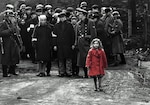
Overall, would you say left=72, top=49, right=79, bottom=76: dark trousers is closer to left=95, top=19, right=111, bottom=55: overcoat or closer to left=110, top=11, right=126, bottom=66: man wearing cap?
left=95, top=19, right=111, bottom=55: overcoat

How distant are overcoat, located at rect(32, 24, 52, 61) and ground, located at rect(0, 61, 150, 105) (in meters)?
0.65

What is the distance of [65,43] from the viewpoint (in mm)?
14445

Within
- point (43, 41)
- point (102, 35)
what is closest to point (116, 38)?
point (102, 35)

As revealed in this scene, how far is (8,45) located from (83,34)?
2.31 metres

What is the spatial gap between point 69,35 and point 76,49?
477mm

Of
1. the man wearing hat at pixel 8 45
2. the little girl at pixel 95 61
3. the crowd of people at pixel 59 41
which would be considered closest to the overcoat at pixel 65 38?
the crowd of people at pixel 59 41

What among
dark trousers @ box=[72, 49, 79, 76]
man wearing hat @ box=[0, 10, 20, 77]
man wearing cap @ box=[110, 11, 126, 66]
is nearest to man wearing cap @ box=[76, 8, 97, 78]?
dark trousers @ box=[72, 49, 79, 76]

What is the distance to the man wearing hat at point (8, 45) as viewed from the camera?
14.4m

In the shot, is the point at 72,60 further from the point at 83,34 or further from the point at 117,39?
the point at 117,39

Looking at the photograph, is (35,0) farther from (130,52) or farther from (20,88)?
(20,88)

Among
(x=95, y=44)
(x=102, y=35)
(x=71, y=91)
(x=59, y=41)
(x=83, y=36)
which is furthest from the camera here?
(x=102, y=35)

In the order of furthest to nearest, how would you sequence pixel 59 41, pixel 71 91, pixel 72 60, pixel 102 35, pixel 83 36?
pixel 102 35 < pixel 72 60 < pixel 59 41 < pixel 83 36 < pixel 71 91

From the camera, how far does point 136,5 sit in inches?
898

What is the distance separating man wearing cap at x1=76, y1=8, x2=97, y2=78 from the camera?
13.9 meters
